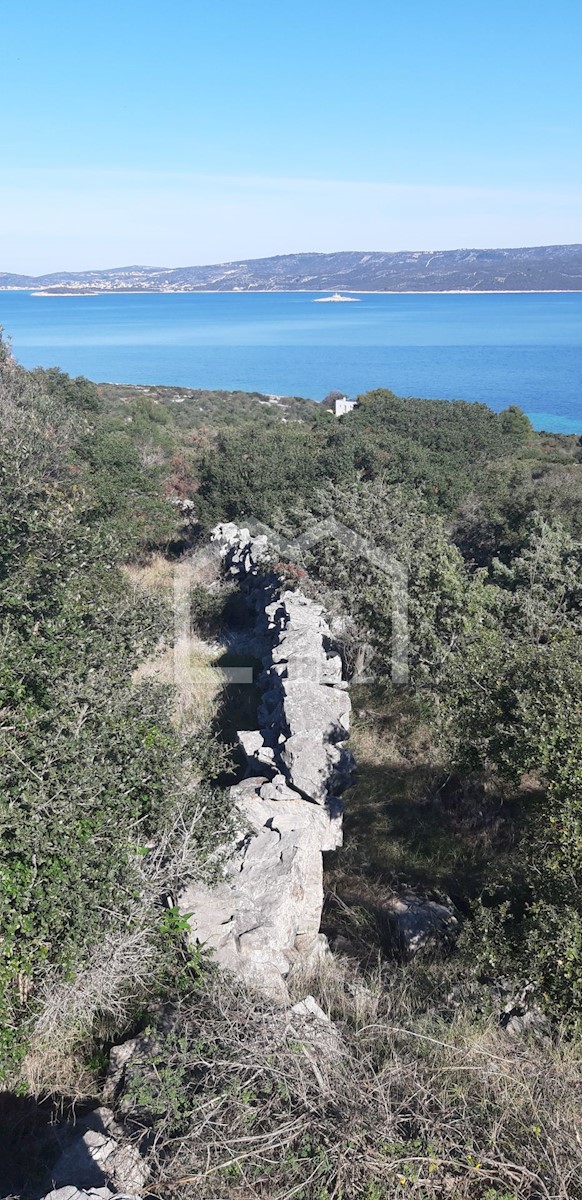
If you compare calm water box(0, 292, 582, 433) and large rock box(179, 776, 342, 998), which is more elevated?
calm water box(0, 292, 582, 433)

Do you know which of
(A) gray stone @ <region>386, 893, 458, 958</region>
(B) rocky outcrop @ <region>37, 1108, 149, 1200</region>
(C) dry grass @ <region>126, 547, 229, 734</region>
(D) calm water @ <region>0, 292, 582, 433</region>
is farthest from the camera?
(D) calm water @ <region>0, 292, 582, 433</region>

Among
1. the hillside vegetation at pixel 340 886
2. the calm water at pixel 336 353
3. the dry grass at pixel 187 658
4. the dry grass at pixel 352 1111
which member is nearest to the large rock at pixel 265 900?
the hillside vegetation at pixel 340 886

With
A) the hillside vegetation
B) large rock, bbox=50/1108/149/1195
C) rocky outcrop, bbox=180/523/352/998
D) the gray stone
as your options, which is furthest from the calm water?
large rock, bbox=50/1108/149/1195

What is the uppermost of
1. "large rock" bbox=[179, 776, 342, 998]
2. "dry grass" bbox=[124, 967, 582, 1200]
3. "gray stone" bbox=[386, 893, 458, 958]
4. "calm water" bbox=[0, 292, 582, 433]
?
"calm water" bbox=[0, 292, 582, 433]

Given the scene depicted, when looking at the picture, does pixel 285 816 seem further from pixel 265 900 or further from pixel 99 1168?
pixel 99 1168

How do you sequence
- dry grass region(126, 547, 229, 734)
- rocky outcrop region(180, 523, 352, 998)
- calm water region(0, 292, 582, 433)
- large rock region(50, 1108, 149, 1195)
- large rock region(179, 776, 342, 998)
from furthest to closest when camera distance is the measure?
1. calm water region(0, 292, 582, 433)
2. dry grass region(126, 547, 229, 734)
3. rocky outcrop region(180, 523, 352, 998)
4. large rock region(179, 776, 342, 998)
5. large rock region(50, 1108, 149, 1195)

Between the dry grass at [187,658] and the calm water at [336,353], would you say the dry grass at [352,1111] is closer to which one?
the dry grass at [187,658]

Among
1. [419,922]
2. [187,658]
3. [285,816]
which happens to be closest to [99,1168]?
[419,922]

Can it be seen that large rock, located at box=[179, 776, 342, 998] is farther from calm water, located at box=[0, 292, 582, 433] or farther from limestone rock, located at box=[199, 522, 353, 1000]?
calm water, located at box=[0, 292, 582, 433]
